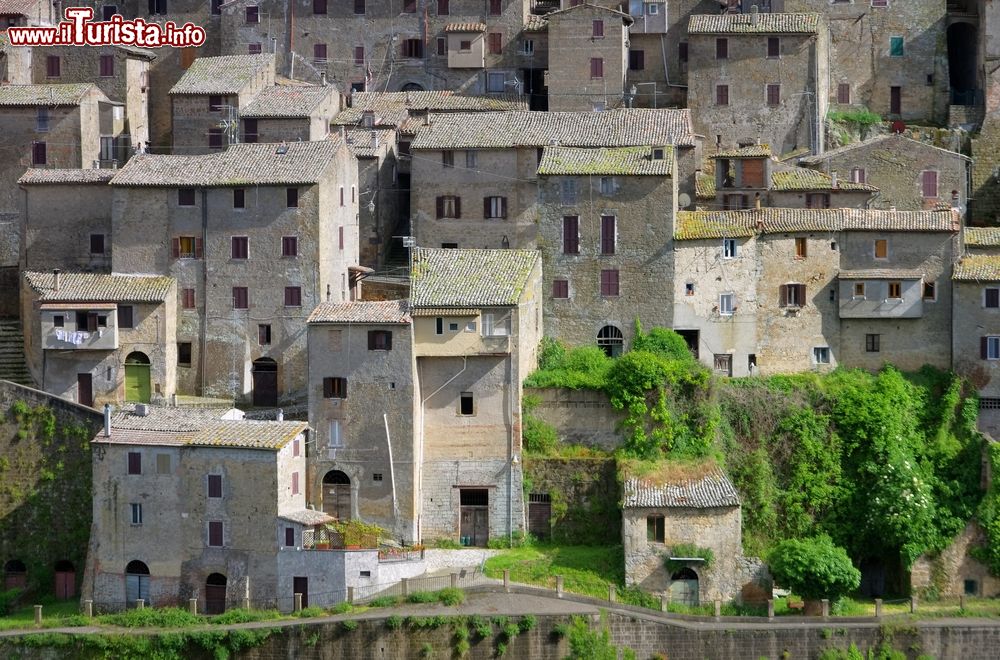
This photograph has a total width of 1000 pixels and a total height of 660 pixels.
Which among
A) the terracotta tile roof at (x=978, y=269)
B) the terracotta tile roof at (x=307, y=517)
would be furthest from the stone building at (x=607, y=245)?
the terracotta tile roof at (x=307, y=517)

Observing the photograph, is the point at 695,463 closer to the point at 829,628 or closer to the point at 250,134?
the point at 829,628

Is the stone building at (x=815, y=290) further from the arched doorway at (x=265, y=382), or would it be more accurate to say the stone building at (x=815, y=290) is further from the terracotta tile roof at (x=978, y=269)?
the arched doorway at (x=265, y=382)

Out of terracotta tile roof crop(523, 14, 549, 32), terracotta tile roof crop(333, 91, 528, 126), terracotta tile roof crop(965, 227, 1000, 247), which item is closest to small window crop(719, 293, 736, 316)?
terracotta tile roof crop(965, 227, 1000, 247)

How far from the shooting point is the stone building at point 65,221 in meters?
76.4

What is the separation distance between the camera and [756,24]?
84188mm

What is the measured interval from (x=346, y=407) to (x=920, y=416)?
20.0 meters

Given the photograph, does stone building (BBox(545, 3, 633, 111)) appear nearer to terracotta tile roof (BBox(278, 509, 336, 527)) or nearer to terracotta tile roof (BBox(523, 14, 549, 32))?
terracotta tile roof (BBox(523, 14, 549, 32))

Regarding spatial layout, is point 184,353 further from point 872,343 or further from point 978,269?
point 978,269

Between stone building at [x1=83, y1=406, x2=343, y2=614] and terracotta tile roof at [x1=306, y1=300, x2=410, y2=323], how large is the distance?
12.4ft

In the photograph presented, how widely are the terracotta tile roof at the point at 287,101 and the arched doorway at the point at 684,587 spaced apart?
25.2m

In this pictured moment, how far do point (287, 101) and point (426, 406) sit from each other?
1844cm

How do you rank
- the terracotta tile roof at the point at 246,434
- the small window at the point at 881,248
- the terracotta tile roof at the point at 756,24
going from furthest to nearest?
the terracotta tile roof at the point at 756,24 < the small window at the point at 881,248 < the terracotta tile roof at the point at 246,434

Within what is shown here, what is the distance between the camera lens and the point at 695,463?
6950 cm

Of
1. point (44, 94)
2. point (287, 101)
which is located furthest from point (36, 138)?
point (287, 101)
